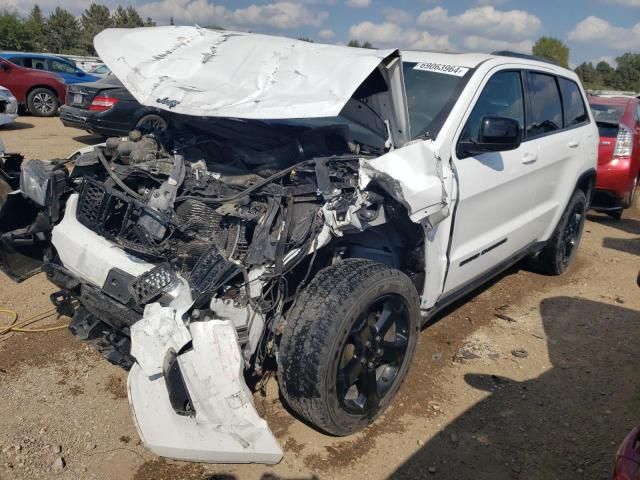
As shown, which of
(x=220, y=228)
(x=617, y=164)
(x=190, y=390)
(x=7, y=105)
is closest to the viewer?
(x=190, y=390)

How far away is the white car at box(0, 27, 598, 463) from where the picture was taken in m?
2.44

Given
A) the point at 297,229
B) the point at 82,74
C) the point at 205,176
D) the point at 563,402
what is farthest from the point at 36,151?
the point at 563,402

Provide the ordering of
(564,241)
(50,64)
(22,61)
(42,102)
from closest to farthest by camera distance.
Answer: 1. (564,241)
2. (42,102)
3. (22,61)
4. (50,64)

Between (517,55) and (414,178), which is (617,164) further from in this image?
(414,178)

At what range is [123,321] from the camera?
8.63ft

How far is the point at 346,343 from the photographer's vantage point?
2738 mm

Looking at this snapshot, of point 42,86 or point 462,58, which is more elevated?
point 462,58

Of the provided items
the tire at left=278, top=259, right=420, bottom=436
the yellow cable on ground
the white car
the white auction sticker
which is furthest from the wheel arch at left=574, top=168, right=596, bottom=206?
the yellow cable on ground

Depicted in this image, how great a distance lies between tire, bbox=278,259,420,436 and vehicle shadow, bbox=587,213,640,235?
228 inches

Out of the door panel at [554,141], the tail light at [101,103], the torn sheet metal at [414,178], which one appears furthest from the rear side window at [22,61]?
the torn sheet metal at [414,178]

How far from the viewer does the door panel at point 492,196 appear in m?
3.35

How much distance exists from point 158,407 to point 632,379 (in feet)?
10.2

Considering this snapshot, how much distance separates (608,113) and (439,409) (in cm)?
668

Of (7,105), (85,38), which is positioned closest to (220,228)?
(7,105)
